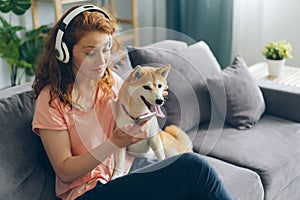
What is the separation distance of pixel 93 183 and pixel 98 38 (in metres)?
0.43

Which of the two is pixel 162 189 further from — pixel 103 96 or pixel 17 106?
pixel 17 106

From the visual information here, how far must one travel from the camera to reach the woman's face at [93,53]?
140cm

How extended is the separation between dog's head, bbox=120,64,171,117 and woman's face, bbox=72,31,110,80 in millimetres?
98

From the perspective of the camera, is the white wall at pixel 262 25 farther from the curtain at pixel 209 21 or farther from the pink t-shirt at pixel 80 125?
the pink t-shirt at pixel 80 125

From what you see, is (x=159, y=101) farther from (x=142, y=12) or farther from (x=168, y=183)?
(x=142, y=12)

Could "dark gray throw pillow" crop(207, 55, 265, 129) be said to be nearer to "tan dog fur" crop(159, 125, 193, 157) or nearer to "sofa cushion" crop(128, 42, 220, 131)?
"sofa cushion" crop(128, 42, 220, 131)

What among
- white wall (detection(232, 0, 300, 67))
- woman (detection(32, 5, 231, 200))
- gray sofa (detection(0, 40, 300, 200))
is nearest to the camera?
woman (detection(32, 5, 231, 200))

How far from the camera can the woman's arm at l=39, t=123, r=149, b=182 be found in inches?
54.0

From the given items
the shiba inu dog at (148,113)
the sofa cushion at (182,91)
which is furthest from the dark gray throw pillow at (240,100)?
the shiba inu dog at (148,113)

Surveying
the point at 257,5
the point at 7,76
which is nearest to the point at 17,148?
the point at 7,76

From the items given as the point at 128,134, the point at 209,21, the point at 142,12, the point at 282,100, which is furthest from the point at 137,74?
the point at 142,12

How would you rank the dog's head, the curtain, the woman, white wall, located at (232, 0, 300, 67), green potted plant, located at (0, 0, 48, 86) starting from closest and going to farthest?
the dog's head
the woman
green potted plant, located at (0, 0, 48, 86)
white wall, located at (232, 0, 300, 67)
the curtain

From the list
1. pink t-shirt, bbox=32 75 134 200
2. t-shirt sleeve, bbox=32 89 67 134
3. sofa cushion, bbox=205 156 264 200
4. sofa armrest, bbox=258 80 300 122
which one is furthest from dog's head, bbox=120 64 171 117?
sofa armrest, bbox=258 80 300 122

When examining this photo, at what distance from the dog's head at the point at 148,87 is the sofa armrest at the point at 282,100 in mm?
1104
